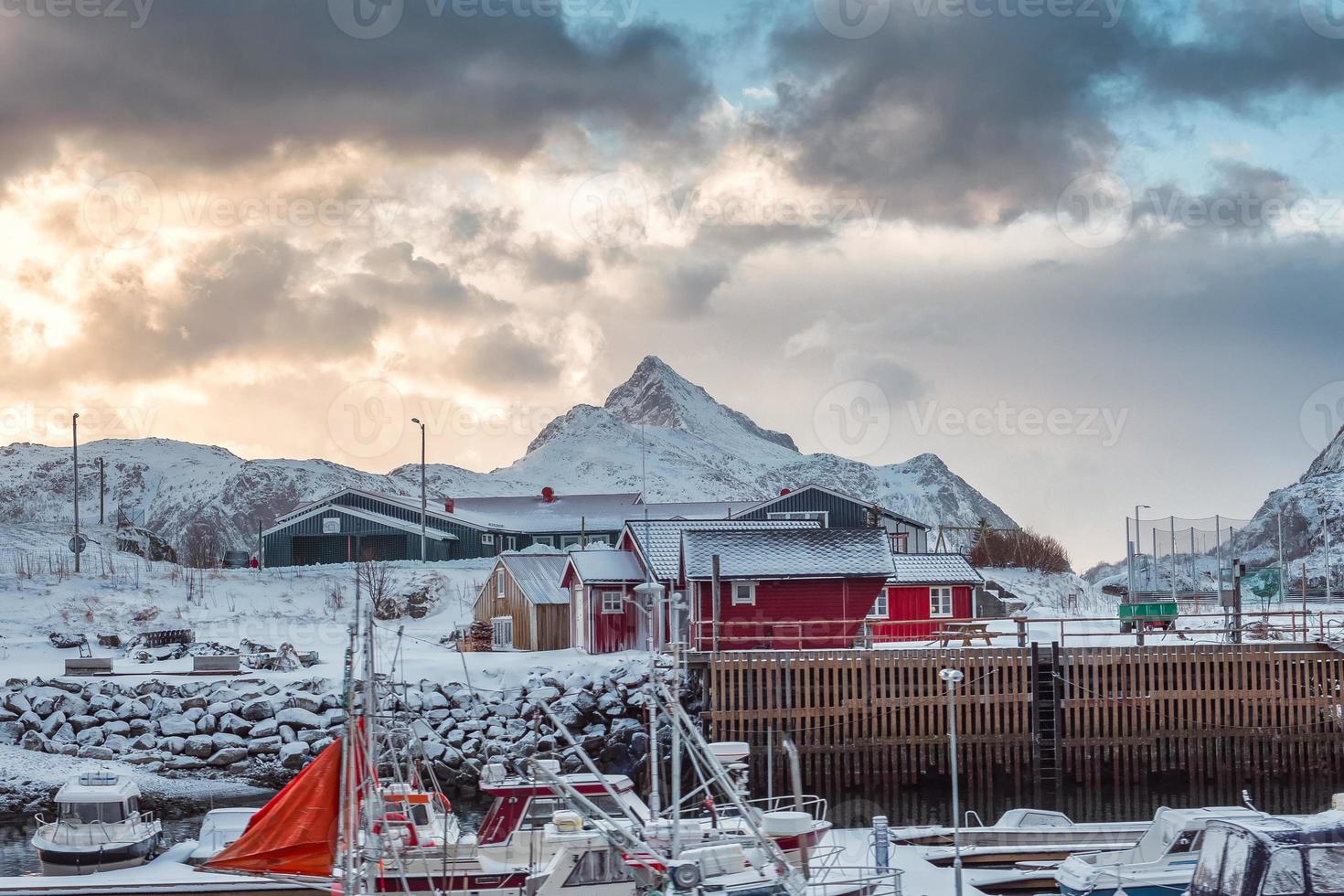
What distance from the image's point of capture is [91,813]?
26844 millimetres

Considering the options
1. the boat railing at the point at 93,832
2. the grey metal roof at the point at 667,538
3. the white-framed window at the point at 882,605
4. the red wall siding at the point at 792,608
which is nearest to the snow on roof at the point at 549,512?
the grey metal roof at the point at 667,538

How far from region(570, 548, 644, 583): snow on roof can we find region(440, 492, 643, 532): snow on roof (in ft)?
111

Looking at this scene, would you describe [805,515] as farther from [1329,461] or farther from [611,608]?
[1329,461]

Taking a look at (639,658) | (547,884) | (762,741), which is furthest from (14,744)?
(547,884)

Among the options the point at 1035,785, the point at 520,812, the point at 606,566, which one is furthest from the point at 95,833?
the point at 606,566

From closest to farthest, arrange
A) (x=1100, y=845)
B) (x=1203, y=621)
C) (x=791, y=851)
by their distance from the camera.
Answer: (x=791, y=851) < (x=1100, y=845) < (x=1203, y=621)

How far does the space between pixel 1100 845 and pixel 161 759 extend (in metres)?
26.1

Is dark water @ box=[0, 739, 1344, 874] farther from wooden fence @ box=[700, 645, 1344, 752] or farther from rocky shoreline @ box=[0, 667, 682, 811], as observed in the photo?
rocky shoreline @ box=[0, 667, 682, 811]

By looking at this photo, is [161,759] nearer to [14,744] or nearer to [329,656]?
[14,744]

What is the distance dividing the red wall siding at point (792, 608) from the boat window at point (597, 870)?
79.3ft

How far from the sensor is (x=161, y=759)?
40.9m

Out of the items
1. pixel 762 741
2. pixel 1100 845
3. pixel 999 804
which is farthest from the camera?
pixel 762 741

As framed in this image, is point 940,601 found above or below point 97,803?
above

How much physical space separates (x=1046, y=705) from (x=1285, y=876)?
928 inches
